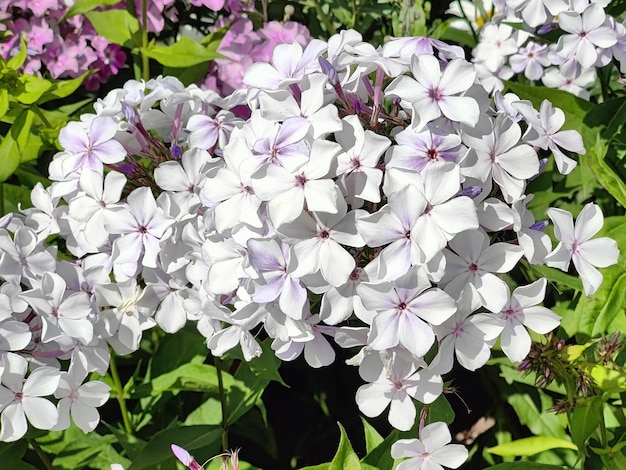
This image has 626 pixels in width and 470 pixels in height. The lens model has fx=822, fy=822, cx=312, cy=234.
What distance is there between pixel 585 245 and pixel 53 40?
97 centimetres

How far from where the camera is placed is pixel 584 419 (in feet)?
3.07

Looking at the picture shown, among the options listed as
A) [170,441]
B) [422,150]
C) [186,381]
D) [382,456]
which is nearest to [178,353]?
[186,381]

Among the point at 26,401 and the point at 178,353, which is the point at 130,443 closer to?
the point at 178,353

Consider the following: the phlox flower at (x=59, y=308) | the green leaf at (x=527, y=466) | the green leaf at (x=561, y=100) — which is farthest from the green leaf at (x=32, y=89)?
the green leaf at (x=527, y=466)

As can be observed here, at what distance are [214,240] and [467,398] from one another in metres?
0.84

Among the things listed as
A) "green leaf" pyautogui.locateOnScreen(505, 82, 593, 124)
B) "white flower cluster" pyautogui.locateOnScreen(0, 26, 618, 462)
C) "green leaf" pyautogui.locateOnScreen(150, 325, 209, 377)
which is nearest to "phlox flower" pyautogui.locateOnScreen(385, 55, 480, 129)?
"white flower cluster" pyautogui.locateOnScreen(0, 26, 618, 462)

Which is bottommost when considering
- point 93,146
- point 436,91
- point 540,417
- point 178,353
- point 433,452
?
point 540,417

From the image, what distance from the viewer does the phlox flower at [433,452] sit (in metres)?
0.84

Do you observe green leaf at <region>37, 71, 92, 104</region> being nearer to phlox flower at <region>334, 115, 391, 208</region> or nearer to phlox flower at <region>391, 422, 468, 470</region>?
phlox flower at <region>334, 115, 391, 208</region>

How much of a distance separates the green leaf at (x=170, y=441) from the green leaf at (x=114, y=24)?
65 cm

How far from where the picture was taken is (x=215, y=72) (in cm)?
144

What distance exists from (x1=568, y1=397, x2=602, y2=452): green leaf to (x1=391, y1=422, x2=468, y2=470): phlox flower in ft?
0.55

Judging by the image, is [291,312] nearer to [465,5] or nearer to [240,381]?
[240,381]

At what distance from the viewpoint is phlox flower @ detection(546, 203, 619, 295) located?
A: 83 cm
